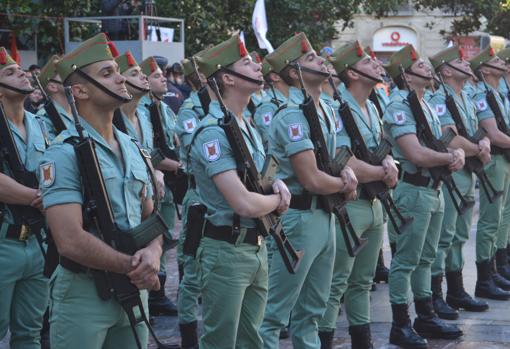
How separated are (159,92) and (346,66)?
6.23 feet

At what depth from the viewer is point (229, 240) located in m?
4.86

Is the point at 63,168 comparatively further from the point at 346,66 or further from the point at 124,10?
the point at 124,10

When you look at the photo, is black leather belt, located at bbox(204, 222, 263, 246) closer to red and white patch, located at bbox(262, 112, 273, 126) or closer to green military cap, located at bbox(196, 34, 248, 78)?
green military cap, located at bbox(196, 34, 248, 78)

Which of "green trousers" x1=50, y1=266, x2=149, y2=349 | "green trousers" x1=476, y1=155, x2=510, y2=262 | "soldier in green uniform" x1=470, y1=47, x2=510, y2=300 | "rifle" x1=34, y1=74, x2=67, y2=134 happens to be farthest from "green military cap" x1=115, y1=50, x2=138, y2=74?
"green trousers" x1=476, y1=155, x2=510, y2=262

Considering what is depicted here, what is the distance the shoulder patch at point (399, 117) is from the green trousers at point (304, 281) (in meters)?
1.45

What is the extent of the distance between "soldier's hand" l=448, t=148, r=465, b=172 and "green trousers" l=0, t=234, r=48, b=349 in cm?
308

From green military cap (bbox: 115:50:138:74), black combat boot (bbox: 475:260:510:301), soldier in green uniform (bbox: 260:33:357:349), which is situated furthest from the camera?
black combat boot (bbox: 475:260:510:301)

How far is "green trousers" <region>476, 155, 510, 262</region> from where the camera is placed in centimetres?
871

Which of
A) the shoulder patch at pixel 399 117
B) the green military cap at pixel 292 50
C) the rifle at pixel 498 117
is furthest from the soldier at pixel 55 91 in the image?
the rifle at pixel 498 117

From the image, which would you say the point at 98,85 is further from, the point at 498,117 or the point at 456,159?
the point at 498,117

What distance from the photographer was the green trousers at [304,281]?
547cm

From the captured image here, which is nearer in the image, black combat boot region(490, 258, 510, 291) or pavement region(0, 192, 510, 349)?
pavement region(0, 192, 510, 349)

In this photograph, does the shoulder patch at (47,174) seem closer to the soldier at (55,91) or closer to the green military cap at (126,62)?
the green military cap at (126,62)

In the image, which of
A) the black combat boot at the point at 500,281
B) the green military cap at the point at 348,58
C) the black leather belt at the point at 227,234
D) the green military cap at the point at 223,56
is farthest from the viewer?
the black combat boot at the point at 500,281
